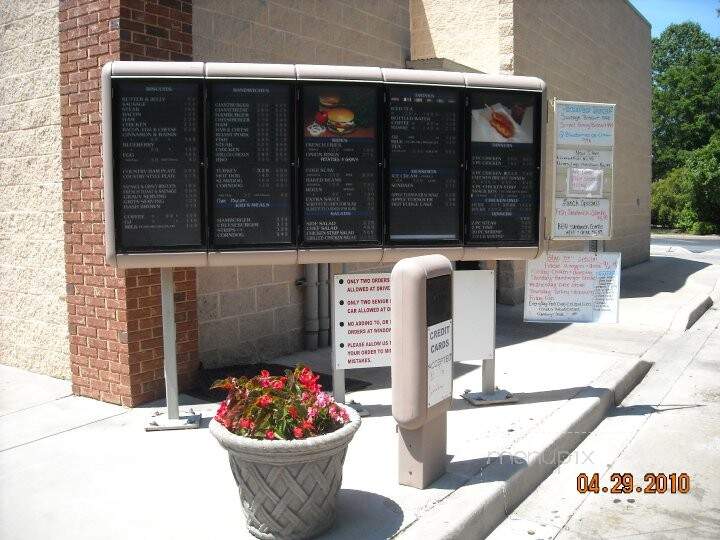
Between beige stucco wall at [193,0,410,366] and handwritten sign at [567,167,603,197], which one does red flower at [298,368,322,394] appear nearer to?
beige stucco wall at [193,0,410,366]

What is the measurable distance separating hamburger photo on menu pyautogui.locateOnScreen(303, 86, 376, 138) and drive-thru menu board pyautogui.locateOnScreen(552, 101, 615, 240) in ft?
6.38

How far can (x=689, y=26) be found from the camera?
63031 millimetres

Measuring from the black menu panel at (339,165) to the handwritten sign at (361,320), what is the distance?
1.27ft

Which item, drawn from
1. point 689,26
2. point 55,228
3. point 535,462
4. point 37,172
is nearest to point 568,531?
point 535,462

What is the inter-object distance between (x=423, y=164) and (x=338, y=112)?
798mm

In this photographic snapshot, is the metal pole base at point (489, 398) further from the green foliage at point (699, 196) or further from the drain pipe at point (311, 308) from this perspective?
the green foliage at point (699, 196)

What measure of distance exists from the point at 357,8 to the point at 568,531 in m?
6.81

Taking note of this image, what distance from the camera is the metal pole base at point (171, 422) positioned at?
5.48 m

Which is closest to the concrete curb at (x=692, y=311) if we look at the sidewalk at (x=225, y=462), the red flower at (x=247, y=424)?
the sidewalk at (x=225, y=462)

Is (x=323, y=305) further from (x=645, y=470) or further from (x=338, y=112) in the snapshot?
(x=645, y=470)

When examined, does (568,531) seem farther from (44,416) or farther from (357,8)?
(357,8)

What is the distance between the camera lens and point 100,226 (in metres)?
6.05

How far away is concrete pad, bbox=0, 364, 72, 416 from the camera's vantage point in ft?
20.4

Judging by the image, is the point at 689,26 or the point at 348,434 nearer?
the point at 348,434
